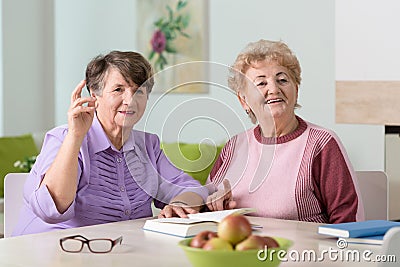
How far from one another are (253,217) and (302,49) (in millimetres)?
2162

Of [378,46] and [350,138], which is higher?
[378,46]

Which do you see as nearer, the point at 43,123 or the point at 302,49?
the point at 302,49

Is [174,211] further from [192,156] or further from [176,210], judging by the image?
[192,156]

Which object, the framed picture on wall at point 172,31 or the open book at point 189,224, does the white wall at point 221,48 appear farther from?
the open book at point 189,224

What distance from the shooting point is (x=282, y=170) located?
232 centimetres

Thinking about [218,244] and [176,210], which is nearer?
[218,244]

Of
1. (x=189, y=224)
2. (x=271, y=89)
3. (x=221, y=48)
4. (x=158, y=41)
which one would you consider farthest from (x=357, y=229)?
(x=158, y=41)

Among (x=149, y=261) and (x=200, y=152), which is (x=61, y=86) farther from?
(x=149, y=261)

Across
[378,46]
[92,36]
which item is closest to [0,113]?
[92,36]

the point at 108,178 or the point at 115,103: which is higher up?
the point at 115,103

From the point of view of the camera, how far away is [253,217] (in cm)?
230

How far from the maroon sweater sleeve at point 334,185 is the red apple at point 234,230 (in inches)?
36.4

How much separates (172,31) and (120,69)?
9.13ft

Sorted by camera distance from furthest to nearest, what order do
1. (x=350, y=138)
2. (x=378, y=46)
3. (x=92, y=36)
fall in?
1. (x=92, y=36)
2. (x=350, y=138)
3. (x=378, y=46)
